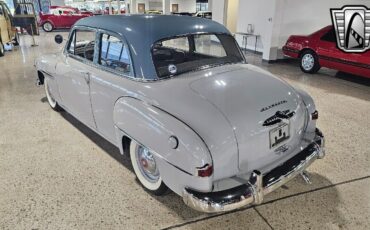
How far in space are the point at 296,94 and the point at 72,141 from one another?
264 centimetres

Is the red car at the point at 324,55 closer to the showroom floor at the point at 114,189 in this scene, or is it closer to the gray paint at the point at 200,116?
the showroom floor at the point at 114,189

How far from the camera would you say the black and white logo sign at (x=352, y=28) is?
6.52m

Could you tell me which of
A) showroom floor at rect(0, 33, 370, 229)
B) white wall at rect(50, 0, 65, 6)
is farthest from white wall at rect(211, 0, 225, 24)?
white wall at rect(50, 0, 65, 6)

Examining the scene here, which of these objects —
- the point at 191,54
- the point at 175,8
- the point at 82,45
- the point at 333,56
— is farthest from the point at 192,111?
the point at 175,8

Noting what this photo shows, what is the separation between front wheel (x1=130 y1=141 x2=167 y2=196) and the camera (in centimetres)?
244

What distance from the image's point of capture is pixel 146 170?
8.37 feet

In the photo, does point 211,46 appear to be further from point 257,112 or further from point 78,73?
point 78,73

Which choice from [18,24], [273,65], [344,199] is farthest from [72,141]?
[18,24]

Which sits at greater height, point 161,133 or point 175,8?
point 175,8

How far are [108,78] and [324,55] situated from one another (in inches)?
225

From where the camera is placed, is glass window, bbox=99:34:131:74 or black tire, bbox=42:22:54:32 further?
black tire, bbox=42:22:54:32

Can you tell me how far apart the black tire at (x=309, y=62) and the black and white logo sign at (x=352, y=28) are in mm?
627

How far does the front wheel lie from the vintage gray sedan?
0.01 metres

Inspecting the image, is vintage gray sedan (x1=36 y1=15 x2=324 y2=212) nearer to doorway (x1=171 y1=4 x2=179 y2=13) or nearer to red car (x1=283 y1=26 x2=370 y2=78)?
red car (x1=283 y1=26 x2=370 y2=78)
